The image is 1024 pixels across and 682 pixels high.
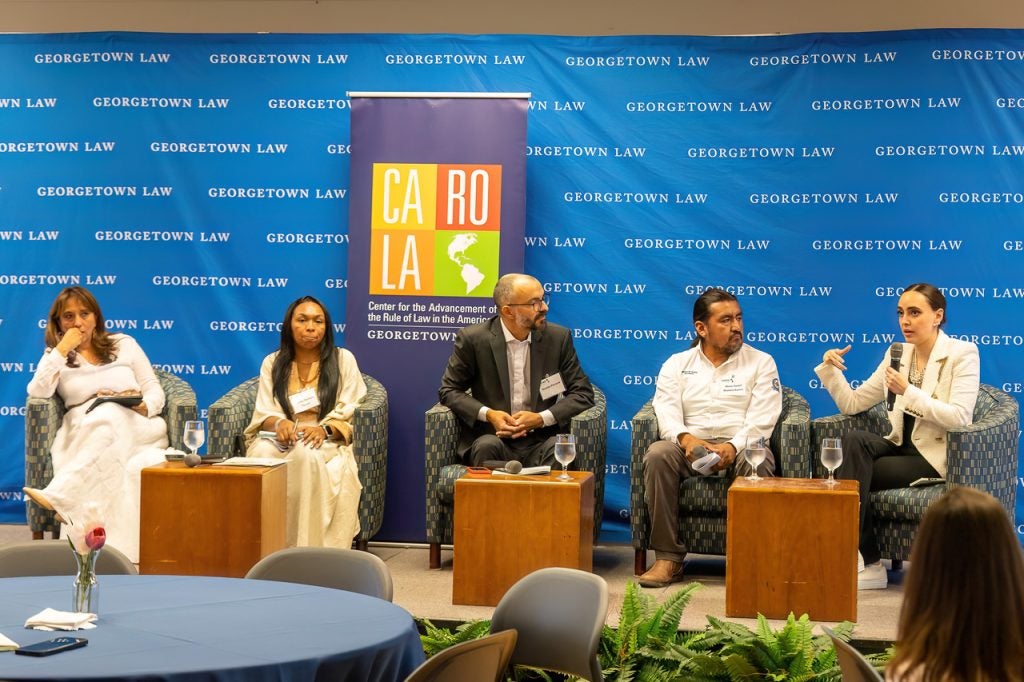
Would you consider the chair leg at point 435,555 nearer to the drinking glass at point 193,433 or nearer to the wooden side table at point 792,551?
the drinking glass at point 193,433

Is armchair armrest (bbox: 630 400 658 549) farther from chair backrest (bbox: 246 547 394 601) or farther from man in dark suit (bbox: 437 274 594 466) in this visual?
→ chair backrest (bbox: 246 547 394 601)

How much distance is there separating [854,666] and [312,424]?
13.5 ft

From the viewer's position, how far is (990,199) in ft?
22.4

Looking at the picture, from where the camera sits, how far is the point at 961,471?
5660 mm

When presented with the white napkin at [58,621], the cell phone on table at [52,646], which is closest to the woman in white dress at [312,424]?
the white napkin at [58,621]

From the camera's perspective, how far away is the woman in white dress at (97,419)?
20.7 feet

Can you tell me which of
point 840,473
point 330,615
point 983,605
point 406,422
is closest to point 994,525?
point 983,605

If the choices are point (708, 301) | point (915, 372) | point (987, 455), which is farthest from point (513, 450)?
point (987, 455)

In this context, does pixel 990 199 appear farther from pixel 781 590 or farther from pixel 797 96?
pixel 781 590

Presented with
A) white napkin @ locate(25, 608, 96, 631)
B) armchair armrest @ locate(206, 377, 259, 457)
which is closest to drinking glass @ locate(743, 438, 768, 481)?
armchair armrest @ locate(206, 377, 259, 457)

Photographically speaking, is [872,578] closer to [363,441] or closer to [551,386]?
[551,386]

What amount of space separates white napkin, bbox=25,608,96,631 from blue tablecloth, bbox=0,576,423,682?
23mm

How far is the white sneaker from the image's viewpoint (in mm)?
5840

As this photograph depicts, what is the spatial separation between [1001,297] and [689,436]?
6.60ft
